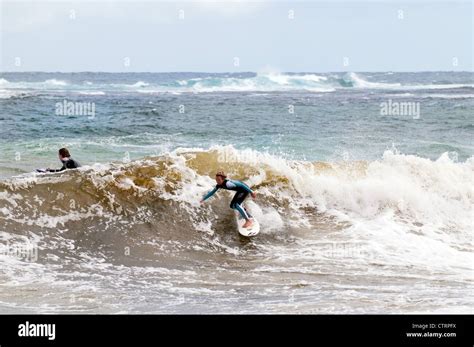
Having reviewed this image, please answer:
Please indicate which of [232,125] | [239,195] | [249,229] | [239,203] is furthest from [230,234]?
[232,125]

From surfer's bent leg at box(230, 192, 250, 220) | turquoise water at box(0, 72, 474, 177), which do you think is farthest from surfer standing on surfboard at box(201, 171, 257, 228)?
turquoise water at box(0, 72, 474, 177)

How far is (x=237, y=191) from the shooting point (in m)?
13.2

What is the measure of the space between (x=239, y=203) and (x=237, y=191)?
0.77 ft

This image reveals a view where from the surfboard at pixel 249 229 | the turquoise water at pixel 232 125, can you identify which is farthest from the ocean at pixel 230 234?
the turquoise water at pixel 232 125

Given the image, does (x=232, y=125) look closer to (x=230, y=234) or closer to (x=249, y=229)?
(x=230, y=234)

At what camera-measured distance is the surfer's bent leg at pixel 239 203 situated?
13.1m

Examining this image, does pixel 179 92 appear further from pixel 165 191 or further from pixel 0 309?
pixel 0 309

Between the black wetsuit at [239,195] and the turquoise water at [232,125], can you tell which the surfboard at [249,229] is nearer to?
the black wetsuit at [239,195]

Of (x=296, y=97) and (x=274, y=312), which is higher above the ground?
(x=296, y=97)

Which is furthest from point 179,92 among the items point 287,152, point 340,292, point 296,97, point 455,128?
point 340,292

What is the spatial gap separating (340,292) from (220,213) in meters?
4.64

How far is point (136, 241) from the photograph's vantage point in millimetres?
12531

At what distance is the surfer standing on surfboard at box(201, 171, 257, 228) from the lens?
41.7 ft
